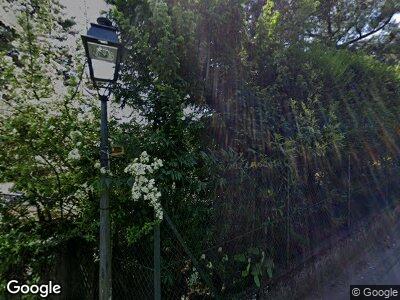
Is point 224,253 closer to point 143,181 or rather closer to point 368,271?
point 143,181

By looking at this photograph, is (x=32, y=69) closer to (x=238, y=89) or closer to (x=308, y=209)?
(x=238, y=89)

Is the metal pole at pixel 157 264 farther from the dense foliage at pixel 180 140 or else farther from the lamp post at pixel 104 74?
the lamp post at pixel 104 74

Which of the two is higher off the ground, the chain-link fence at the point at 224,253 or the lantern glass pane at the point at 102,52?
the lantern glass pane at the point at 102,52

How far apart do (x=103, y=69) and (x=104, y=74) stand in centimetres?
4

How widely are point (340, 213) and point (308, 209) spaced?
48.9 inches

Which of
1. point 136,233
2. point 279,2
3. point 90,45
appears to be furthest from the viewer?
point 279,2

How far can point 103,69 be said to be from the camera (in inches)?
100

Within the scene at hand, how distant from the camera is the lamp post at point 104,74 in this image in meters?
2.47

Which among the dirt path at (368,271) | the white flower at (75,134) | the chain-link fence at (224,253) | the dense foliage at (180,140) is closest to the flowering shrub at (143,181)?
the dense foliage at (180,140)

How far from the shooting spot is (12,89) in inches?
119

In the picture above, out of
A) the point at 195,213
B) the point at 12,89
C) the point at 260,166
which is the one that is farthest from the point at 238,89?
the point at 12,89

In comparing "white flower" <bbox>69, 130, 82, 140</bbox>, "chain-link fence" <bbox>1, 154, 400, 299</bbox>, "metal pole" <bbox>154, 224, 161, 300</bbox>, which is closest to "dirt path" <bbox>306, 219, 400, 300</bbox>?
"chain-link fence" <bbox>1, 154, 400, 299</bbox>

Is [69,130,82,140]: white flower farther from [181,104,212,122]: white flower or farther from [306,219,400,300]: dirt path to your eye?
[306,219,400,300]: dirt path

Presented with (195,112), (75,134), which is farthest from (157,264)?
(195,112)
